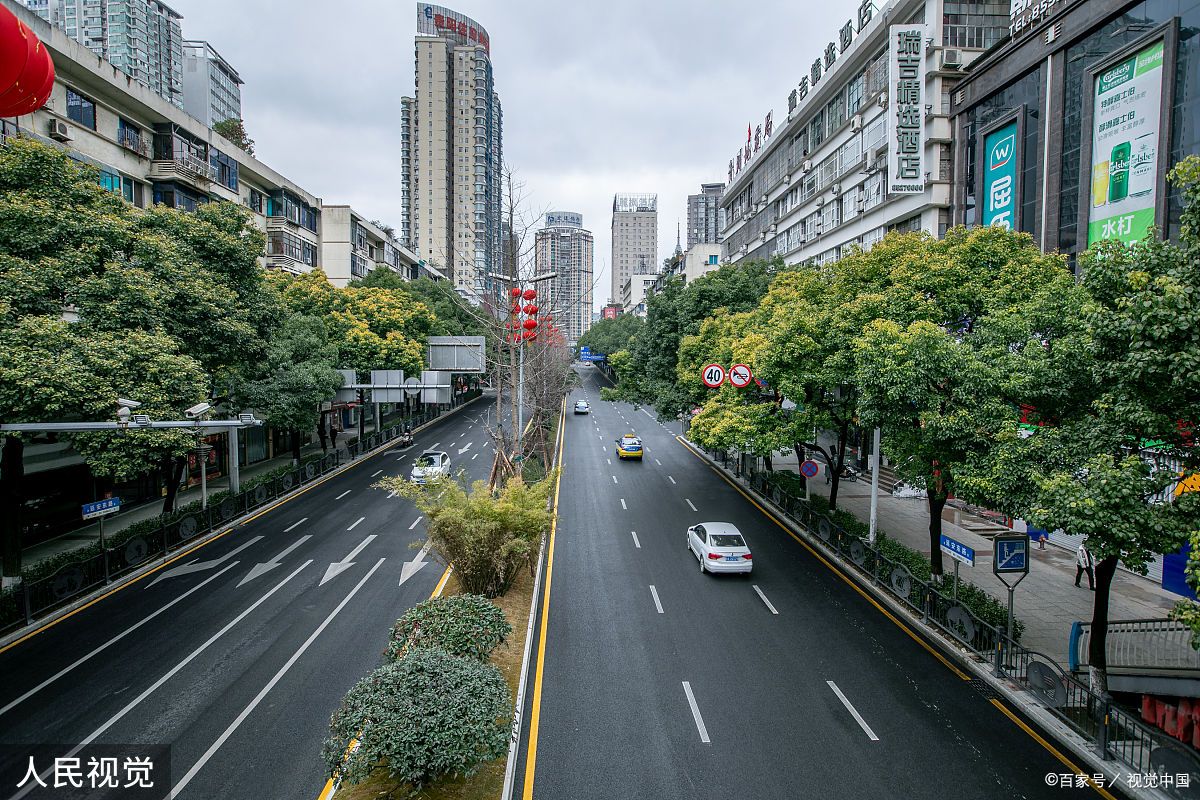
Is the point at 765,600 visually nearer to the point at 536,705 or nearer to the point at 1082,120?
the point at 536,705

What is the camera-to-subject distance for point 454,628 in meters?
11.0

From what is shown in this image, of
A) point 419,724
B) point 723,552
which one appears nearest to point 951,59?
point 723,552

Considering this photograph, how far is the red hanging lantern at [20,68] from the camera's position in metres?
4.94

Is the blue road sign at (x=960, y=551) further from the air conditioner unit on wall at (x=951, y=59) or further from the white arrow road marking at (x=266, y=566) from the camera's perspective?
the air conditioner unit on wall at (x=951, y=59)

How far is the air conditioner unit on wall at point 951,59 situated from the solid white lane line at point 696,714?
113 ft

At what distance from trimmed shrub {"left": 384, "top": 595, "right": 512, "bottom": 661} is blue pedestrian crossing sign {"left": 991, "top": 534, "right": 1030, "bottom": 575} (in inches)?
397

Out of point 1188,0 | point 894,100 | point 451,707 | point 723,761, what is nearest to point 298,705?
point 451,707

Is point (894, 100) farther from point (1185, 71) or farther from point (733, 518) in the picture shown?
point (733, 518)

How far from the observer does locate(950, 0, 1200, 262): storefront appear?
1934 cm

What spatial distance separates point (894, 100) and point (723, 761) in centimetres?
3393

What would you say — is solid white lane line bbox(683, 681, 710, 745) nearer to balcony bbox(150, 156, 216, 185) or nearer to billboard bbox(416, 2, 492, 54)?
balcony bbox(150, 156, 216, 185)

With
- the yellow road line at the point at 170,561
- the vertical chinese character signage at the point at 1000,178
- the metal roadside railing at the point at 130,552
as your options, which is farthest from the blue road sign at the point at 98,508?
the vertical chinese character signage at the point at 1000,178

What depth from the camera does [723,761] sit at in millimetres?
10273

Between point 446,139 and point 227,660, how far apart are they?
124578 millimetres
